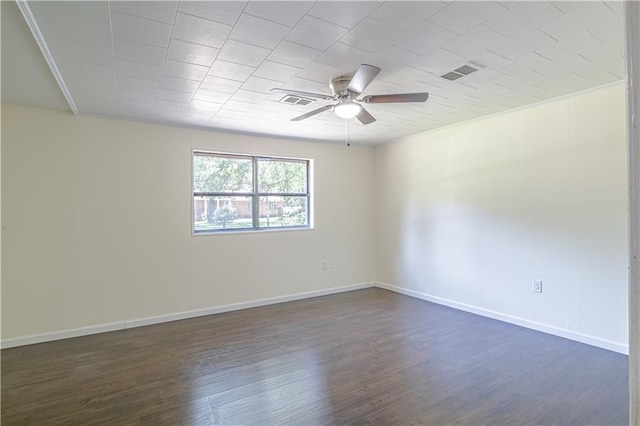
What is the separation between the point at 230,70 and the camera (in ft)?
8.60

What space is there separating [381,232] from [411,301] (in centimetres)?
133

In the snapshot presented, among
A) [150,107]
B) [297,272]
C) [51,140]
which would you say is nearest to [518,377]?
[297,272]

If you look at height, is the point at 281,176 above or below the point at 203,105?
below

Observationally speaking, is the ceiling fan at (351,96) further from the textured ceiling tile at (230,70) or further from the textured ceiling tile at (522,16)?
the textured ceiling tile at (522,16)

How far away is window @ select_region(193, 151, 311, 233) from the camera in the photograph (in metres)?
4.51

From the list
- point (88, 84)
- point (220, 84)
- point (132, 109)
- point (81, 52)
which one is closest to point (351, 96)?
point (220, 84)

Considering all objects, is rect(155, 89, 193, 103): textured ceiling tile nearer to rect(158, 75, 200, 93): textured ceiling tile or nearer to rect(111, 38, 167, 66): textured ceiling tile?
rect(158, 75, 200, 93): textured ceiling tile

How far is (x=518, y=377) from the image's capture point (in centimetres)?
267

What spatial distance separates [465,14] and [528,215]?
259 cm

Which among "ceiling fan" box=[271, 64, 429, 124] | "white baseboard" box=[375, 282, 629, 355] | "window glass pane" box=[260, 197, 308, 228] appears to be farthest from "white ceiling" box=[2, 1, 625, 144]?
"white baseboard" box=[375, 282, 629, 355]

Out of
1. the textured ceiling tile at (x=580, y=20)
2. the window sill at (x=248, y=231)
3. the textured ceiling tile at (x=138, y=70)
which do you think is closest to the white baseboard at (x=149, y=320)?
the window sill at (x=248, y=231)

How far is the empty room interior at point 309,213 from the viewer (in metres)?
2.18

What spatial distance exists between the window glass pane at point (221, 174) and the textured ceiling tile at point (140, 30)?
238cm

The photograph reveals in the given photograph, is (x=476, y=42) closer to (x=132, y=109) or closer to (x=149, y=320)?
(x=132, y=109)
